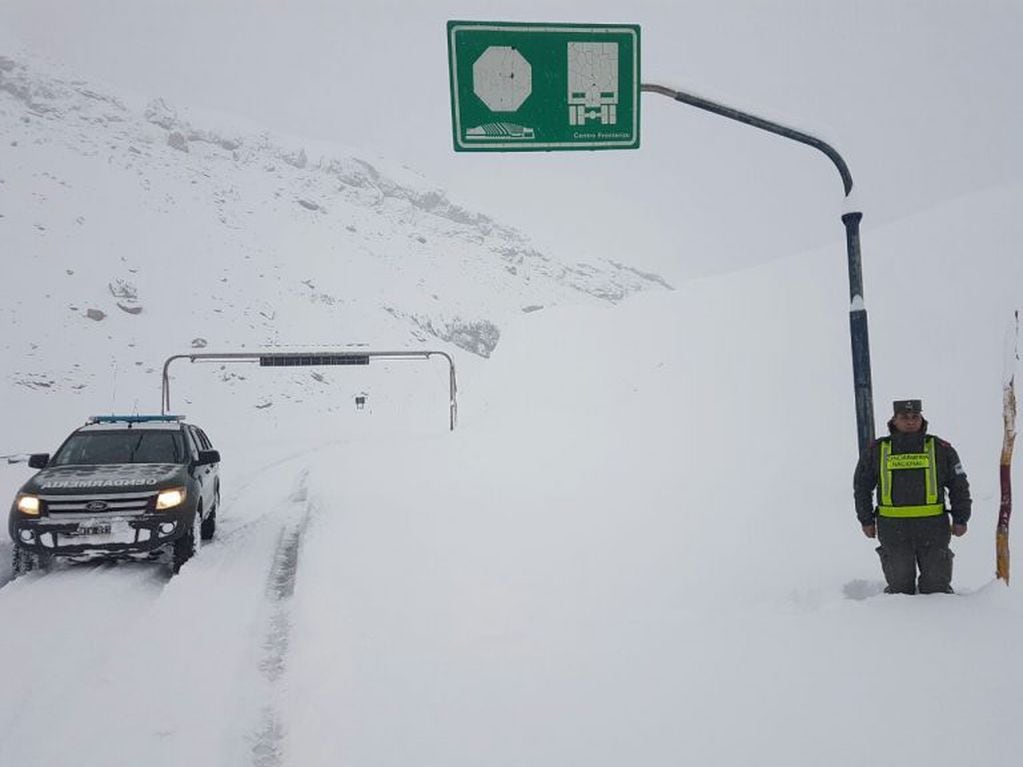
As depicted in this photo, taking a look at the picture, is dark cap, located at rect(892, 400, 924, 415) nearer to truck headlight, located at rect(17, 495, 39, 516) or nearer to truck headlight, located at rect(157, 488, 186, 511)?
truck headlight, located at rect(157, 488, 186, 511)

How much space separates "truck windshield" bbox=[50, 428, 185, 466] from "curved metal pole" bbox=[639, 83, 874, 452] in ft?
24.7

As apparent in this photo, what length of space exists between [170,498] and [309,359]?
95.3 feet

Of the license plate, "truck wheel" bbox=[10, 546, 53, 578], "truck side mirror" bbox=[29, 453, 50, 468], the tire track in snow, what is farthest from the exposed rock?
the license plate

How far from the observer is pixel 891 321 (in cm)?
1435

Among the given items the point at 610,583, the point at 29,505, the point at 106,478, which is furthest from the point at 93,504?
the point at 610,583

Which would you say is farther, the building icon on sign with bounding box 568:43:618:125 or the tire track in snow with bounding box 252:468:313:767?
the building icon on sign with bounding box 568:43:618:125

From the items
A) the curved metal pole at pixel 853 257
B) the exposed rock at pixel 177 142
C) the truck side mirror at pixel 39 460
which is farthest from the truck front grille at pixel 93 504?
the exposed rock at pixel 177 142

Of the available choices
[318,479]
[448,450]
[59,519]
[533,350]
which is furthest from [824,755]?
[533,350]

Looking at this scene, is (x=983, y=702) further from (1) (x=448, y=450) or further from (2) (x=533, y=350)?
(2) (x=533, y=350)

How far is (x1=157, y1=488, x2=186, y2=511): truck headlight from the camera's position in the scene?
7.23 metres

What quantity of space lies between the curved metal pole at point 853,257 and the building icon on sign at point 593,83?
286mm

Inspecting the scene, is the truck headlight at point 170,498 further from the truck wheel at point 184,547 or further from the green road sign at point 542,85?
the green road sign at point 542,85

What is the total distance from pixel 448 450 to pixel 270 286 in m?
48.3

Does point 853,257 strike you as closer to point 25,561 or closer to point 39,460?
point 25,561
